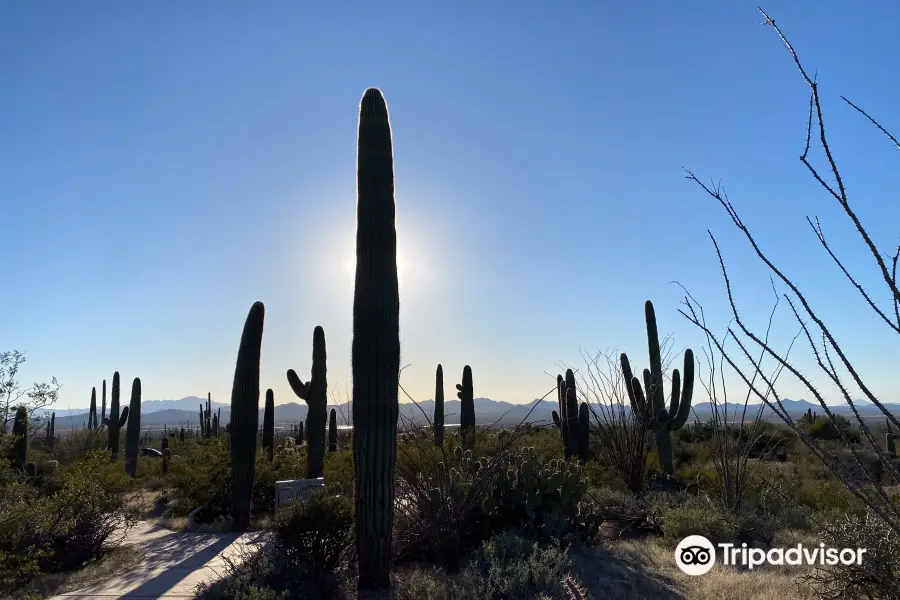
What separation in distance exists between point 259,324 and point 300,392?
5.44m

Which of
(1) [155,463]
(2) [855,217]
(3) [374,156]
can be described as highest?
(3) [374,156]

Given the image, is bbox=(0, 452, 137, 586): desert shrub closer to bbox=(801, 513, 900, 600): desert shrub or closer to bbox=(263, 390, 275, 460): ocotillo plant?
bbox=(263, 390, 275, 460): ocotillo plant

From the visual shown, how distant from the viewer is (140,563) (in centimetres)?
953

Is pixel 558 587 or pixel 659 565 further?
pixel 659 565

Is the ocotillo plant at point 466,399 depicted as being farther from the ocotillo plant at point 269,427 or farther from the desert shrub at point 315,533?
the desert shrub at point 315,533

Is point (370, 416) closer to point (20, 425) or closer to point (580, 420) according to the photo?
point (580, 420)

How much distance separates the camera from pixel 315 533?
7.34 m

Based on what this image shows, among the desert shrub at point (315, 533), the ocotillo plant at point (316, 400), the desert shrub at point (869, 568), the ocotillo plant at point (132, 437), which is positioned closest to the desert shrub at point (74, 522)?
the desert shrub at point (315, 533)

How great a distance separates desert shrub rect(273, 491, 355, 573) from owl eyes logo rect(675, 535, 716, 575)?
4.02 meters

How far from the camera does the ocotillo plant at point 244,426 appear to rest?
Result: 39.9 feet

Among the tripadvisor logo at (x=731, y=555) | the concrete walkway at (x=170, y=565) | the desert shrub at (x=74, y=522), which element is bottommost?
the concrete walkway at (x=170, y=565)

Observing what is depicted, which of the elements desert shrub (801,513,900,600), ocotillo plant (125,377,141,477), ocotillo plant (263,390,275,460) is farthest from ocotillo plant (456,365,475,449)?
desert shrub (801,513,900,600)

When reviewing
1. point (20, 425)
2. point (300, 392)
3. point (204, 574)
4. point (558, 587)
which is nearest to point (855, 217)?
point (558, 587)

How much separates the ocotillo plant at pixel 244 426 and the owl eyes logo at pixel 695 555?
25.5ft
